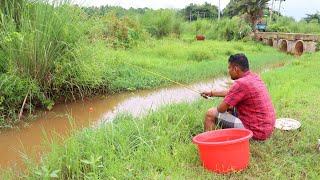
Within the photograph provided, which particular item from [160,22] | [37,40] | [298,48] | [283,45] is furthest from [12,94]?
[283,45]

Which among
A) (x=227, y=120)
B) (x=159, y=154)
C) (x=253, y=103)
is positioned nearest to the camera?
(x=159, y=154)

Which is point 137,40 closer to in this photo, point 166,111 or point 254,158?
point 166,111

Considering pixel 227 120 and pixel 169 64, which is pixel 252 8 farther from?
pixel 227 120

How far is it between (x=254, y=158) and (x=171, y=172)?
1004 millimetres

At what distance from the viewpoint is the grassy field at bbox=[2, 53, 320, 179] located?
9.70ft

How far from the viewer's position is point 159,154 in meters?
3.25

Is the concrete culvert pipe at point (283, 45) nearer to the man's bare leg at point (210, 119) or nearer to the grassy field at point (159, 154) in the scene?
the grassy field at point (159, 154)

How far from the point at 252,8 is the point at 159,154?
23.0 meters

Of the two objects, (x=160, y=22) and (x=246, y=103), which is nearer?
(x=246, y=103)

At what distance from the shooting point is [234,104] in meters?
3.41

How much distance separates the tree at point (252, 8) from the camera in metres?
24.0

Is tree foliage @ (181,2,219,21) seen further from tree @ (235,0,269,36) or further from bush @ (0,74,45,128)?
bush @ (0,74,45,128)

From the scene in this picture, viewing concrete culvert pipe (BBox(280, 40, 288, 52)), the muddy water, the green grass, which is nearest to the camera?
the muddy water

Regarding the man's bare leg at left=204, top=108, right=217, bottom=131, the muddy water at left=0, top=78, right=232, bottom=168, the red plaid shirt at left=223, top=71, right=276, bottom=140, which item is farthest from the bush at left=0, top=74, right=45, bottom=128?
the red plaid shirt at left=223, top=71, right=276, bottom=140
